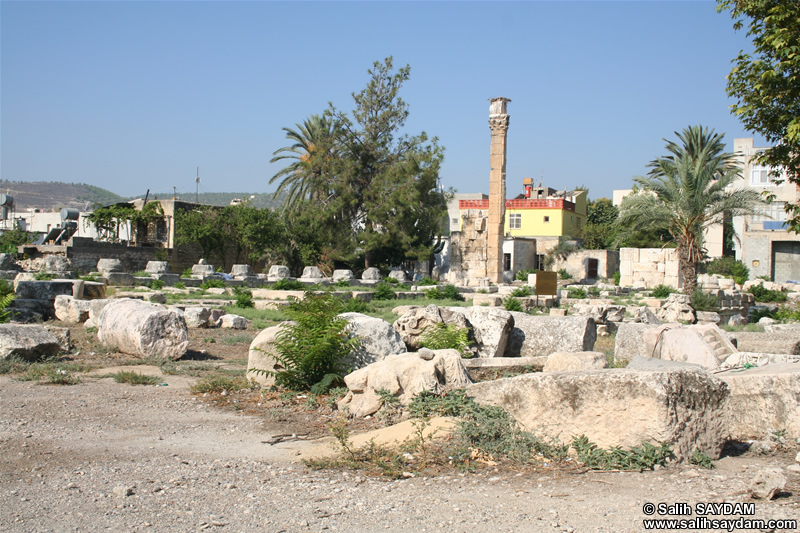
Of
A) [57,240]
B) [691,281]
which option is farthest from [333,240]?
[691,281]

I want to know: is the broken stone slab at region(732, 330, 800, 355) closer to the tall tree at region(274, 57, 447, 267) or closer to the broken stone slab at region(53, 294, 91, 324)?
the broken stone slab at region(53, 294, 91, 324)

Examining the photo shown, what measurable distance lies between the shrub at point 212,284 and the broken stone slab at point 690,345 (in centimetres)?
1668

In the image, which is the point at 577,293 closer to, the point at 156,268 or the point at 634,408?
the point at 156,268

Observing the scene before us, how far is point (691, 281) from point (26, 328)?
60.1ft

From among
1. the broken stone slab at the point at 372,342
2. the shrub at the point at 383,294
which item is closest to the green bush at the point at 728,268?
the shrub at the point at 383,294

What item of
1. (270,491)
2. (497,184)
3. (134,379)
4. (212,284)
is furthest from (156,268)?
(270,491)

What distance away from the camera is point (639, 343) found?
28.9ft

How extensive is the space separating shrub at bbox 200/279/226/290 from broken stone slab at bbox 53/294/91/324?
8.56 meters

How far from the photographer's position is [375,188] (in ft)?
118

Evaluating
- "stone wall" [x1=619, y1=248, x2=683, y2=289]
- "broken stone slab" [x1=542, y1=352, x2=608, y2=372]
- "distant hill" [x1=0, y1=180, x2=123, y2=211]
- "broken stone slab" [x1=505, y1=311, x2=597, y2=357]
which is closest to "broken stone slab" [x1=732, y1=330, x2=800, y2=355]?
"broken stone slab" [x1=505, y1=311, x2=597, y2=357]

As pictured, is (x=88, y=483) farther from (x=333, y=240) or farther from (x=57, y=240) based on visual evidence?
(x=57, y=240)

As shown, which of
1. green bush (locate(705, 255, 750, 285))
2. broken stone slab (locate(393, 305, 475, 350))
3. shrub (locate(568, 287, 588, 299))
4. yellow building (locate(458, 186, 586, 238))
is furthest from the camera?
yellow building (locate(458, 186, 586, 238))

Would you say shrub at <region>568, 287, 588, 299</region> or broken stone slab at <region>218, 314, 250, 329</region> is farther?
shrub at <region>568, 287, 588, 299</region>

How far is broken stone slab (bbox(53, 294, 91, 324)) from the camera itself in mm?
12375
